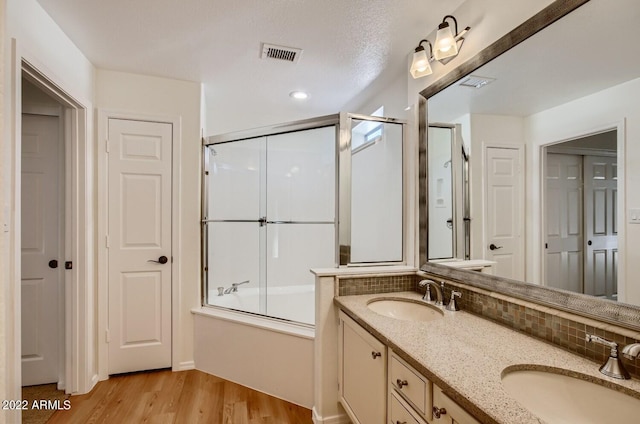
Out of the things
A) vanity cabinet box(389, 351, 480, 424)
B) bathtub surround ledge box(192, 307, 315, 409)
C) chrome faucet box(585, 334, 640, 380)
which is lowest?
bathtub surround ledge box(192, 307, 315, 409)

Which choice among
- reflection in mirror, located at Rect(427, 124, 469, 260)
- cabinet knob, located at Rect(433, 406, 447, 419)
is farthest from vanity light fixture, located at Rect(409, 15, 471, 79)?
cabinet knob, located at Rect(433, 406, 447, 419)

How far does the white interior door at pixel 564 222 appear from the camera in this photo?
1147mm

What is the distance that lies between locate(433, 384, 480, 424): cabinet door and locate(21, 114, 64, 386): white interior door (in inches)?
103

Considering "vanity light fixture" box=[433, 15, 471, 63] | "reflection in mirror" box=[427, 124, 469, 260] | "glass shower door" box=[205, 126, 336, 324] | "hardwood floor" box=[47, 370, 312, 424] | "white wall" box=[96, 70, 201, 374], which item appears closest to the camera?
"vanity light fixture" box=[433, 15, 471, 63]

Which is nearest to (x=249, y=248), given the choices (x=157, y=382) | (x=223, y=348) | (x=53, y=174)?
(x=223, y=348)

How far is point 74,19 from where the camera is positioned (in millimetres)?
1811

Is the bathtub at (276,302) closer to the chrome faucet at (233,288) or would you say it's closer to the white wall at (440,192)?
Answer: the chrome faucet at (233,288)

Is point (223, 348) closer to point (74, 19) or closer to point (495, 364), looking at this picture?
point (495, 364)

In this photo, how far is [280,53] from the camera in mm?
2193

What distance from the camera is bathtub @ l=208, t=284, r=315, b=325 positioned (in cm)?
264

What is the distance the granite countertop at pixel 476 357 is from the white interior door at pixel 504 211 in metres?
0.29

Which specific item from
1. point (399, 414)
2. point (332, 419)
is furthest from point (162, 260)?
point (399, 414)

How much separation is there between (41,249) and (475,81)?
309cm

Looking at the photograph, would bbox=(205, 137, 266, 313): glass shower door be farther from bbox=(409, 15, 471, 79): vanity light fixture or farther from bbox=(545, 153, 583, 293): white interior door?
bbox=(545, 153, 583, 293): white interior door
